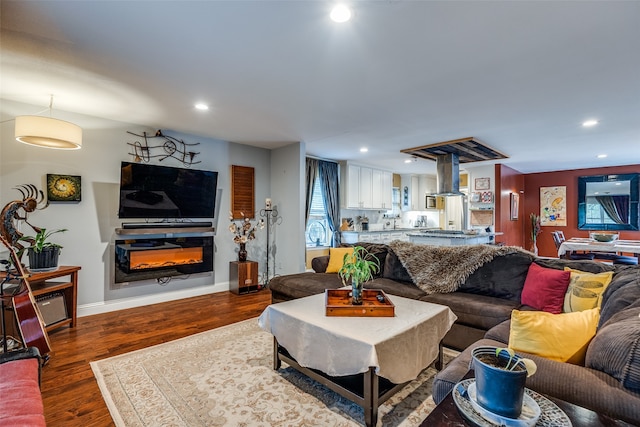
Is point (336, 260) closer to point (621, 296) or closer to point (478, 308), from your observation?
point (478, 308)

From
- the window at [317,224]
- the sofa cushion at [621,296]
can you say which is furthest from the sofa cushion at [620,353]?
the window at [317,224]

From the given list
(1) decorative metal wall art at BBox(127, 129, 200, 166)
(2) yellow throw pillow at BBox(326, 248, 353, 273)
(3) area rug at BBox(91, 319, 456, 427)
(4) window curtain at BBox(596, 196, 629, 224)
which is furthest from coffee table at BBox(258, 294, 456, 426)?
(4) window curtain at BBox(596, 196, 629, 224)

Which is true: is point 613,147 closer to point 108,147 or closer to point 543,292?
point 543,292

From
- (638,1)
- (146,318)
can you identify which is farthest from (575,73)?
(146,318)

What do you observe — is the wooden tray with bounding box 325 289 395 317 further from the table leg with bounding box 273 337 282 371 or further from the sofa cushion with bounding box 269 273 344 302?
the sofa cushion with bounding box 269 273 344 302

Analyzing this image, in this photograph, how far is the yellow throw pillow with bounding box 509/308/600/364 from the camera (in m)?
1.41

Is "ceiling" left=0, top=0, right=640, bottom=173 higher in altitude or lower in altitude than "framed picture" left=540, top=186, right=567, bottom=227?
higher

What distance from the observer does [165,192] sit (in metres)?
4.18

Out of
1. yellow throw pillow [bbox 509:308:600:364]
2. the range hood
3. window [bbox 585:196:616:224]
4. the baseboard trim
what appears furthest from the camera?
window [bbox 585:196:616:224]

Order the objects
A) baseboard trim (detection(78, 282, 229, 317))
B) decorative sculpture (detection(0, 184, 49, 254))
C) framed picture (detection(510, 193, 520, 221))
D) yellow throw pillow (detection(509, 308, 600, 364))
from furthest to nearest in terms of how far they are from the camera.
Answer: framed picture (detection(510, 193, 520, 221))
baseboard trim (detection(78, 282, 229, 317))
decorative sculpture (detection(0, 184, 49, 254))
yellow throw pillow (detection(509, 308, 600, 364))

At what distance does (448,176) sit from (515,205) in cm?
364

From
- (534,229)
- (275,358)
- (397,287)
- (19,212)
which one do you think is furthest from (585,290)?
(534,229)

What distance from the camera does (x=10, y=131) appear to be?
3264 mm

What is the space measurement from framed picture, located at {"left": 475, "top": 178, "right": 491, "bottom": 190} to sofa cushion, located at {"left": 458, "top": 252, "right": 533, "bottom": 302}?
4.68 metres
